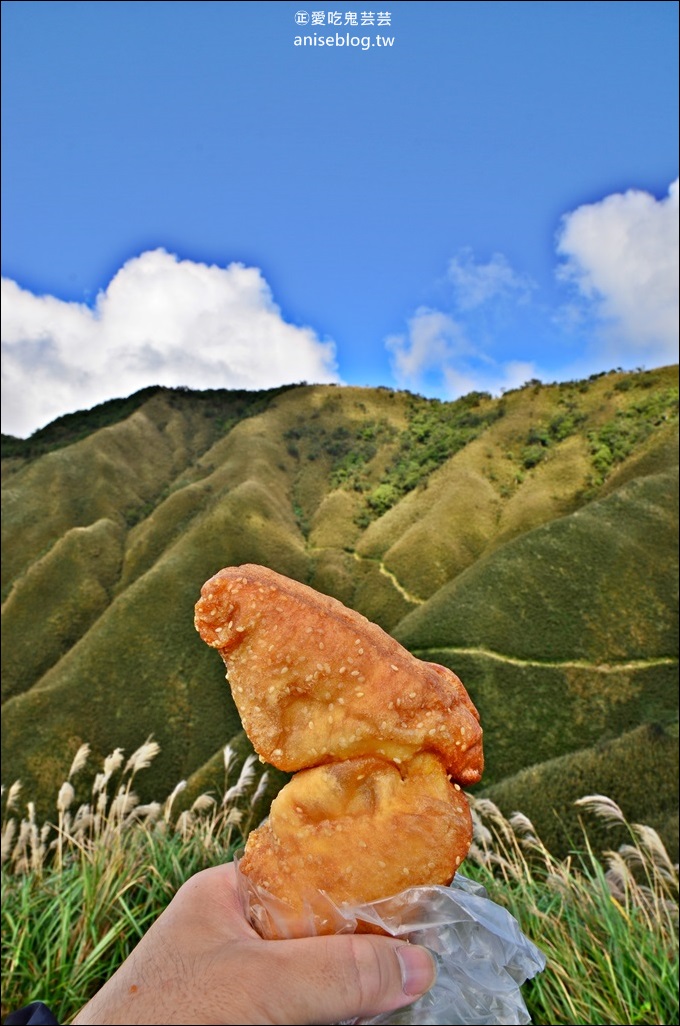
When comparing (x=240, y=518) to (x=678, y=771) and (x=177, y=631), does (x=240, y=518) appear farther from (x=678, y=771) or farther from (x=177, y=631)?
(x=678, y=771)

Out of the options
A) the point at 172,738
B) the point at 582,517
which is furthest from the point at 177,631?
the point at 582,517

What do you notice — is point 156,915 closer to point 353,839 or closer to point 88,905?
point 88,905

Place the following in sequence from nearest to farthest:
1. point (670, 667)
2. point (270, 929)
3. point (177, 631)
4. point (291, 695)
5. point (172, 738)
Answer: point (270, 929) → point (291, 695) → point (670, 667) → point (172, 738) → point (177, 631)

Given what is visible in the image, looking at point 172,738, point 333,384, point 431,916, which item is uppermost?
point 333,384

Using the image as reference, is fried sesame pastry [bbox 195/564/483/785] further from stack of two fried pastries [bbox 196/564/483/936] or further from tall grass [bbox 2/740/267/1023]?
tall grass [bbox 2/740/267/1023]

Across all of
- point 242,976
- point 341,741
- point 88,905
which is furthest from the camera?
point 88,905

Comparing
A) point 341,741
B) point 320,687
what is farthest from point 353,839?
→ point 320,687
